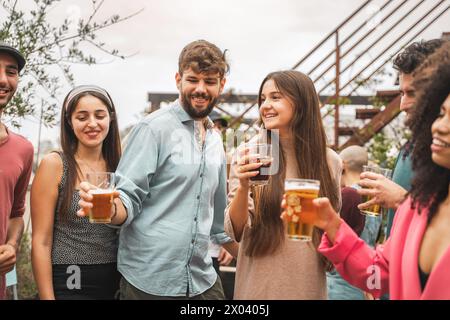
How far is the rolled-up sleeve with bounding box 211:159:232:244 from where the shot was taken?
118 inches

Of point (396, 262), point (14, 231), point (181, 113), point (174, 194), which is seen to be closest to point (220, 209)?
point (174, 194)

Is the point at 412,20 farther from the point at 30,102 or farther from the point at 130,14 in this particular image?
the point at 30,102

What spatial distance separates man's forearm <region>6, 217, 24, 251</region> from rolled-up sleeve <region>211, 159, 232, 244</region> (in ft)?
3.30

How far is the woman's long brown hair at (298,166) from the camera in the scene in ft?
7.83

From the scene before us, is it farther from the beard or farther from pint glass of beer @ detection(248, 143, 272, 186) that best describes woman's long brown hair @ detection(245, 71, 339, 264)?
the beard

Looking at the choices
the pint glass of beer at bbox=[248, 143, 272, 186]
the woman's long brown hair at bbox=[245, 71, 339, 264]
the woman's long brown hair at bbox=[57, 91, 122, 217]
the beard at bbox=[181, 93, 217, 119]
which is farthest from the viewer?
the beard at bbox=[181, 93, 217, 119]

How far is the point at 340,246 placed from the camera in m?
1.89

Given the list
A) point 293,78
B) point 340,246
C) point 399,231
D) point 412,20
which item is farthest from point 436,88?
point 412,20

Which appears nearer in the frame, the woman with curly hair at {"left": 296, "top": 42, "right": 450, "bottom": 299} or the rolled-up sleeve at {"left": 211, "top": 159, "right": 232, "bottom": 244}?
the woman with curly hair at {"left": 296, "top": 42, "right": 450, "bottom": 299}

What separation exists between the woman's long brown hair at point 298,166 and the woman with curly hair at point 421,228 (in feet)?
1.54

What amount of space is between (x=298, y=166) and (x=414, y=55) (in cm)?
78

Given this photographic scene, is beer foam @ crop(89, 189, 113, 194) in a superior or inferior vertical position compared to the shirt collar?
inferior

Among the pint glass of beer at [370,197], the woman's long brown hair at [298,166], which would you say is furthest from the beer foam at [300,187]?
the pint glass of beer at [370,197]

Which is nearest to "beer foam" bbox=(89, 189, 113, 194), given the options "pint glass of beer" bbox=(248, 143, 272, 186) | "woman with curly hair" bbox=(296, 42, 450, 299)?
"pint glass of beer" bbox=(248, 143, 272, 186)
